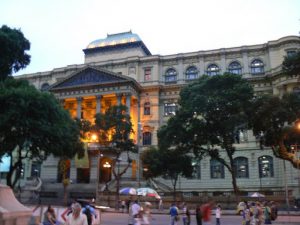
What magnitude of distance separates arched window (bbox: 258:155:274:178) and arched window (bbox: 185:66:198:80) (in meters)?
17.1

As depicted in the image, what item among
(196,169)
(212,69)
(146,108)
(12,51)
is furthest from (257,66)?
(12,51)

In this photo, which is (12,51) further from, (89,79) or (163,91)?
(163,91)

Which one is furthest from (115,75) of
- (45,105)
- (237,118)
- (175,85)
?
(45,105)

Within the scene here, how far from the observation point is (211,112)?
39.6 m

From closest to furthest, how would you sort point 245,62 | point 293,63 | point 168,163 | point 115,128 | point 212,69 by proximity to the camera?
point 293,63 → point 115,128 → point 168,163 → point 245,62 → point 212,69

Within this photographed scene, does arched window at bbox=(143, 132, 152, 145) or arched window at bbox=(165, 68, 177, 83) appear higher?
arched window at bbox=(165, 68, 177, 83)

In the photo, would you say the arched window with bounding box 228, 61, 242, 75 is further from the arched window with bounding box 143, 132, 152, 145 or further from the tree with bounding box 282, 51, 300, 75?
the tree with bounding box 282, 51, 300, 75

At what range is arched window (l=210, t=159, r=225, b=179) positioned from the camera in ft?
177

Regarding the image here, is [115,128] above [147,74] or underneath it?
underneath

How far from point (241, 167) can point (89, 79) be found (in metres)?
28.6

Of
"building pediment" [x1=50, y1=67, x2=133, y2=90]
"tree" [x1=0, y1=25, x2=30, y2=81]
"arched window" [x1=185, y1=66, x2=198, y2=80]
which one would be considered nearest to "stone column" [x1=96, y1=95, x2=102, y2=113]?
"building pediment" [x1=50, y1=67, x2=133, y2=90]

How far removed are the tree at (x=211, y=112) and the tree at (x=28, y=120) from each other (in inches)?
622

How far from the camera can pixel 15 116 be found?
25078mm

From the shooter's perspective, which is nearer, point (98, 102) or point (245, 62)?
point (245, 62)
